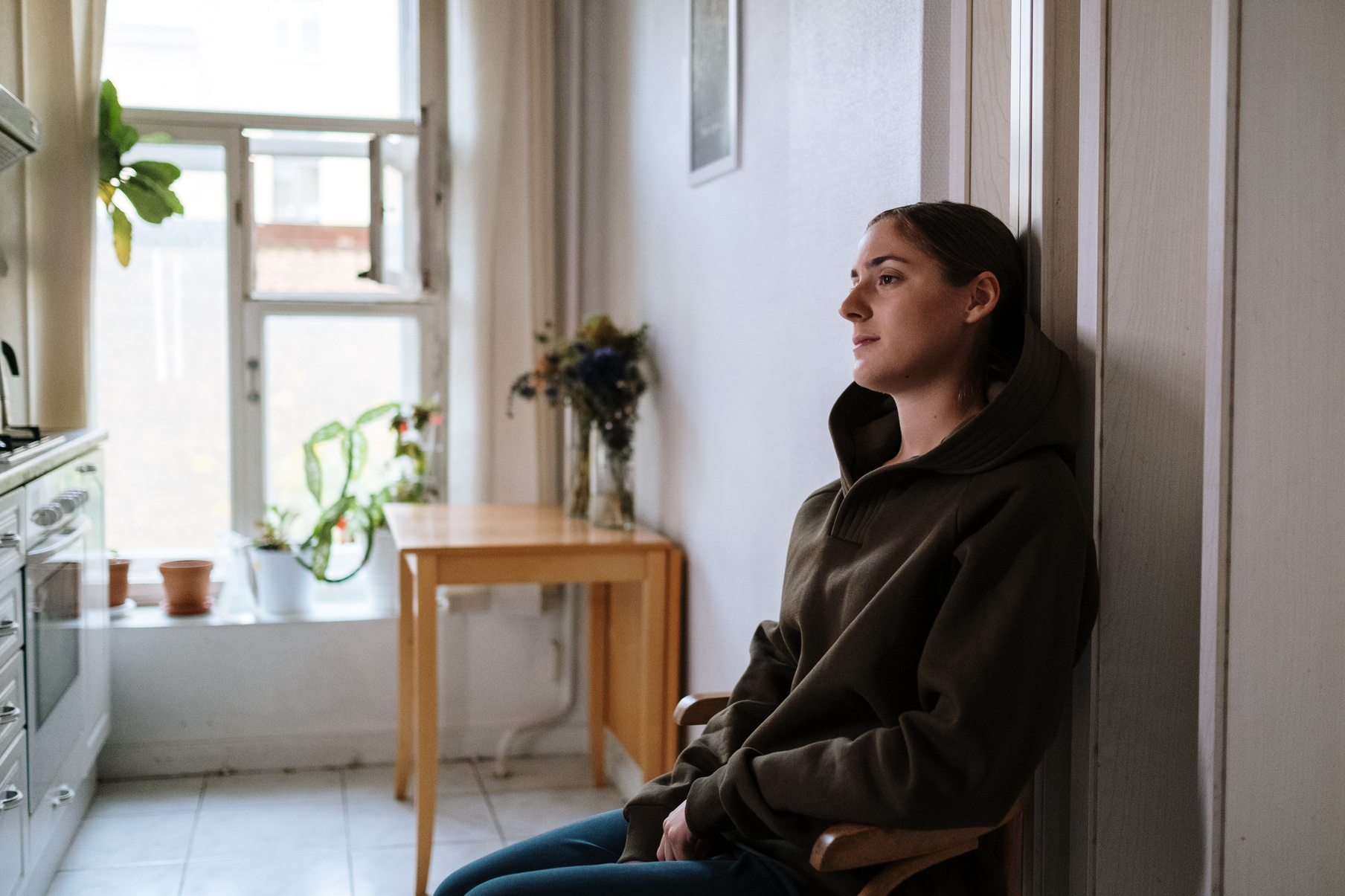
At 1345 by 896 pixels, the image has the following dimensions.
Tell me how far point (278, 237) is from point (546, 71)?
97cm

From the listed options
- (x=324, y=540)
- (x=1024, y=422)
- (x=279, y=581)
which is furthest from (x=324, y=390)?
(x=1024, y=422)

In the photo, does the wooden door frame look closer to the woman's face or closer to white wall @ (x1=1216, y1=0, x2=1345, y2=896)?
the woman's face

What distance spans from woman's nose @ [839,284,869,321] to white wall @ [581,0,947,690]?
0.92 ft

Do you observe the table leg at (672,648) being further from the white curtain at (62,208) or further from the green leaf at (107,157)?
the green leaf at (107,157)

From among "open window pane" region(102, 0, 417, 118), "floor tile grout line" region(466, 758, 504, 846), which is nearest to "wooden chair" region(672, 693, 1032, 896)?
"floor tile grout line" region(466, 758, 504, 846)

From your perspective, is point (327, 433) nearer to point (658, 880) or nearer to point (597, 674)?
point (597, 674)

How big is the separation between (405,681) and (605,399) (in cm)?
101

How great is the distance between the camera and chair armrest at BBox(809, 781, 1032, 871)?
1096mm

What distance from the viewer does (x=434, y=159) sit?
329 centimetres

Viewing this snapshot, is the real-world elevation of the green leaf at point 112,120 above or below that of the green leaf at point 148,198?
above

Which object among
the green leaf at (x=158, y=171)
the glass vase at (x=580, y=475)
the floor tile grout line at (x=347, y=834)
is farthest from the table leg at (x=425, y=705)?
the green leaf at (x=158, y=171)

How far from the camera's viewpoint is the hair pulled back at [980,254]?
1.27 meters

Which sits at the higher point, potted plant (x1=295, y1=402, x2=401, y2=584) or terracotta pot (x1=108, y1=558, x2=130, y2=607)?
potted plant (x1=295, y1=402, x2=401, y2=584)

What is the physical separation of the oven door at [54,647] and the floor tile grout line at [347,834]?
65 centimetres
